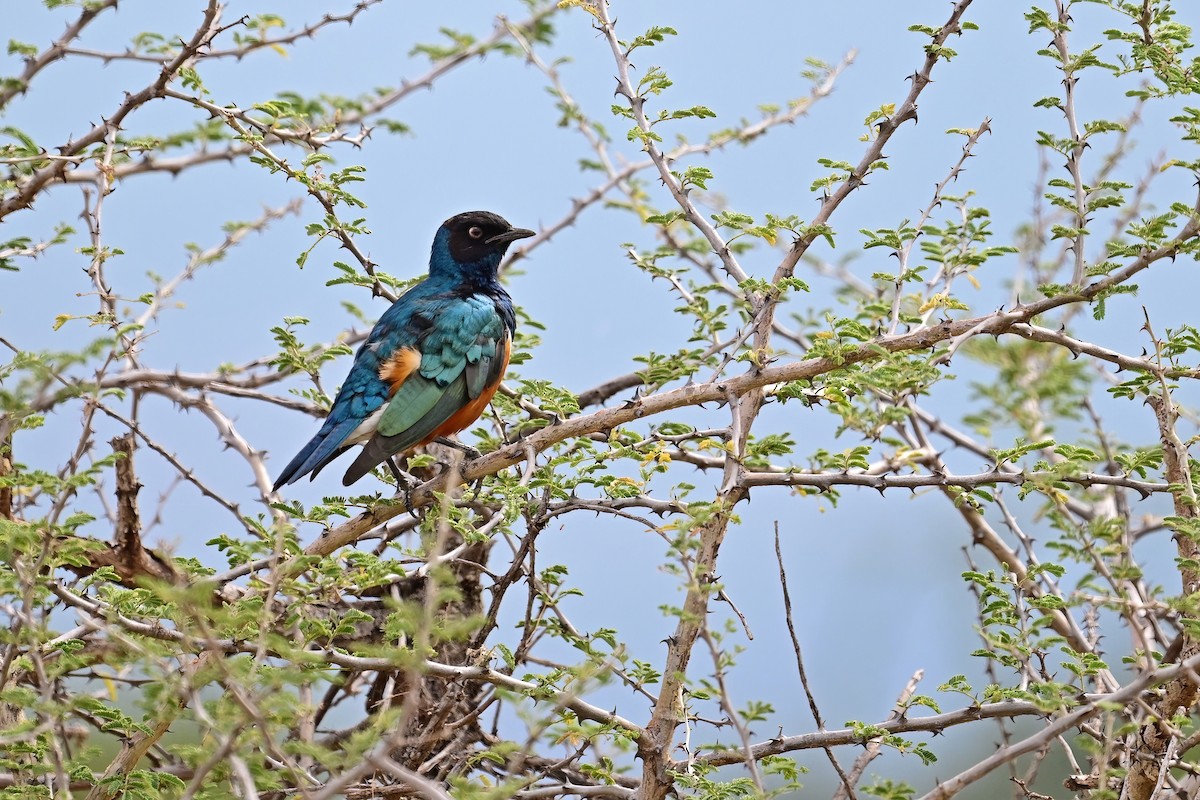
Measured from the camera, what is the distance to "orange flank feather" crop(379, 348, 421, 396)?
600 cm

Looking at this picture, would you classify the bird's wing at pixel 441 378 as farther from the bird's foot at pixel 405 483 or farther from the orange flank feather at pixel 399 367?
the bird's foot at pixel 405 483

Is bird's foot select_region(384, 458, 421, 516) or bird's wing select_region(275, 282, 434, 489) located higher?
bird's wing select_region(275, 282, 434, 489)

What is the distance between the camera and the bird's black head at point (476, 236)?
23.6 feet

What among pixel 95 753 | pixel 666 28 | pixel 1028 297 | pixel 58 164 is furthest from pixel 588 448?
pixel 1028 297

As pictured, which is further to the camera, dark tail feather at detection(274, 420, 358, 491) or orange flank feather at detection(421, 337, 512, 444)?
orange flank feather at detection(421, 337, 512, 444)

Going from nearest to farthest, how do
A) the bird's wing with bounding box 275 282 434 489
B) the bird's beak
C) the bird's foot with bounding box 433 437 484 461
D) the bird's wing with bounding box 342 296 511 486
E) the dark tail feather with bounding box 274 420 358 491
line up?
the dark tail feather with bounding box 274 420 358 491 → the bird's wing with bounding box 275 282 434 489 → the bird's wing with bounding box 342 296 511 486 → the bird's foot with bounding box 433 437 484 461 → the bird's beak

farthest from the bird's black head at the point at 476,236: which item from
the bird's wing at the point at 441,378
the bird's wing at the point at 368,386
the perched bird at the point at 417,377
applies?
the bird's wing at the point at 441,378

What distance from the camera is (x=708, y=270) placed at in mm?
6402

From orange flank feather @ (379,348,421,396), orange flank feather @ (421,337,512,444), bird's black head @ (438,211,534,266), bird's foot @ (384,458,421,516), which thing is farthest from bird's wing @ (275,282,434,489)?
bird's black head @ (438,211,534,266)

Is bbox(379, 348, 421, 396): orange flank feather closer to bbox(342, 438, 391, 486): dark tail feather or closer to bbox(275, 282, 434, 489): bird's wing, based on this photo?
bbox(275, 282, 434, 489): bird's wing

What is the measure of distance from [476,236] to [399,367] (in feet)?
4.69

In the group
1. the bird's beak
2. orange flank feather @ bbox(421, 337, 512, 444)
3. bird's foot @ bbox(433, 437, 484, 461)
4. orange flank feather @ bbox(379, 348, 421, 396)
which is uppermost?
the bird's beak

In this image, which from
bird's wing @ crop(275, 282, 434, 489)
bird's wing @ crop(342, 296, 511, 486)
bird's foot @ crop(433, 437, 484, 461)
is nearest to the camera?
bird's wing @ crop(275, 282, 434, 489)

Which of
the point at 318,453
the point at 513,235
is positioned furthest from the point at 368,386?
the point at 513,235
